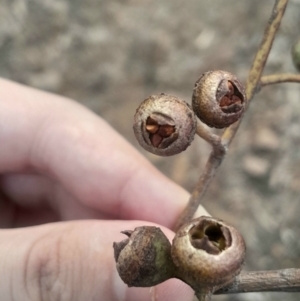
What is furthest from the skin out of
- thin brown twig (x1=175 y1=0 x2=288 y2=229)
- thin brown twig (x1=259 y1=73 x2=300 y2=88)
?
thin brown twig (x1=259 y1=73 x2=300 y2=88)

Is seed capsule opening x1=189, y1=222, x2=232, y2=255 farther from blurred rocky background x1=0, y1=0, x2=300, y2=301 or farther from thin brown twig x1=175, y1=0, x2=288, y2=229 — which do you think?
blurred rocky background x1=0, y1=0, x2=300, y2=301

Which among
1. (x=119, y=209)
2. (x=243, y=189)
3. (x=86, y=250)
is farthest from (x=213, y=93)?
(x=243, y=189)

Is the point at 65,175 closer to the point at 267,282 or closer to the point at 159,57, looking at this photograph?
the point at 159,57

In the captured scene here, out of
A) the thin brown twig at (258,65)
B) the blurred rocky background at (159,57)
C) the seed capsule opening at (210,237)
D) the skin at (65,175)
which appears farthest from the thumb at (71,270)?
the blurred rocky background at (159,57)

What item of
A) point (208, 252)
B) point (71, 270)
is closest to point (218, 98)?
point (208, 252)

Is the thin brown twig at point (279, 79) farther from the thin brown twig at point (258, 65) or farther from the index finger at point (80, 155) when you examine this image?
the index finger at point (80, 155)

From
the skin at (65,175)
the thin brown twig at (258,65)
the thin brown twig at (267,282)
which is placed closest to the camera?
the thin brown twig at (267,282)
